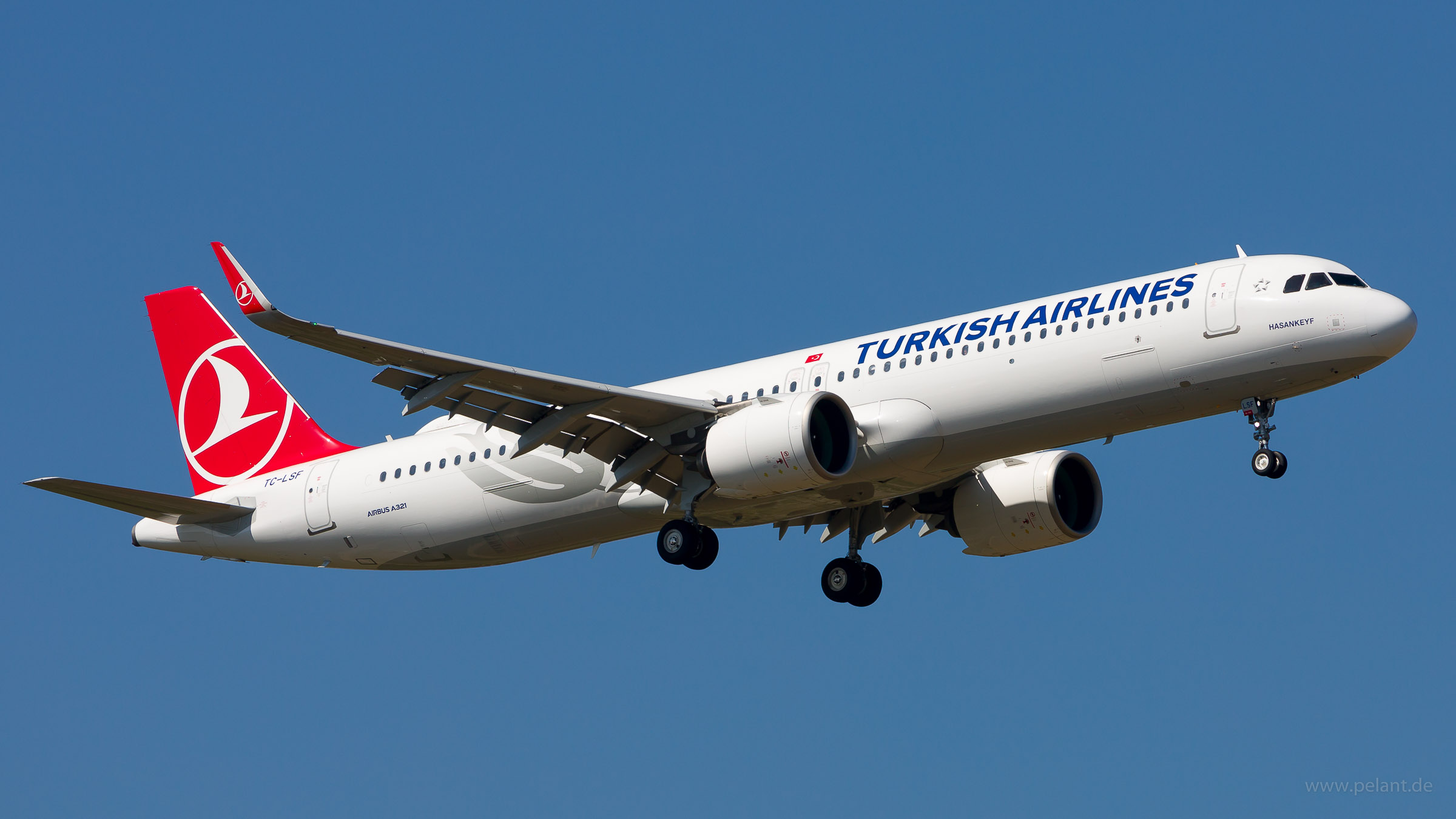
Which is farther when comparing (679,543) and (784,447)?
(679,543)

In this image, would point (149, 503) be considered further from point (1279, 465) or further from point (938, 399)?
point (1279, 465)

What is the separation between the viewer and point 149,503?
37125 millimetres

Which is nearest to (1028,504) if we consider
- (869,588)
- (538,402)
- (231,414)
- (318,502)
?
(869,588)

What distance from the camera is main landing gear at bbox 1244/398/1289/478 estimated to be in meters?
29.8

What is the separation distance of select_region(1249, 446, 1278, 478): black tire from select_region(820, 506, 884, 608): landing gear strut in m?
10.1

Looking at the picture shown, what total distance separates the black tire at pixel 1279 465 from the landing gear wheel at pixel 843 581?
429 inches

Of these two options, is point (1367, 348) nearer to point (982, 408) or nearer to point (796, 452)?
point (982, 408)

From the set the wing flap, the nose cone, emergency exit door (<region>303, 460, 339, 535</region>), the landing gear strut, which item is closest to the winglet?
the wing flap

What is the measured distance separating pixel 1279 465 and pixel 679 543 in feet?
38.1

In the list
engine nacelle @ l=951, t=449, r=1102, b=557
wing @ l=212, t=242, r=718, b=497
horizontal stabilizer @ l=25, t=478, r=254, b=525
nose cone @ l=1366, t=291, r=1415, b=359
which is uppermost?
nose cone @ l=1366, t=291, r=1415, b=359

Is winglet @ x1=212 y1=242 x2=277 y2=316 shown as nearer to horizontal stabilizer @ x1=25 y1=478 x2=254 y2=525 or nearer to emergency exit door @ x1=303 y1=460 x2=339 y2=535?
horizontal stabilizer @ x1=25 y1=478 x2=254 y2=525

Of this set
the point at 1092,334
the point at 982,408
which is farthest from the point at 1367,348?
the point at 982,408

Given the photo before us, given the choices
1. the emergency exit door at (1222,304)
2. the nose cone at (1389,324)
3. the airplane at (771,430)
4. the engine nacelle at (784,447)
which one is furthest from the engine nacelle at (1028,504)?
the nose cone at (1389,324)

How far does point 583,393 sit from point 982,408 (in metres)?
7.54
